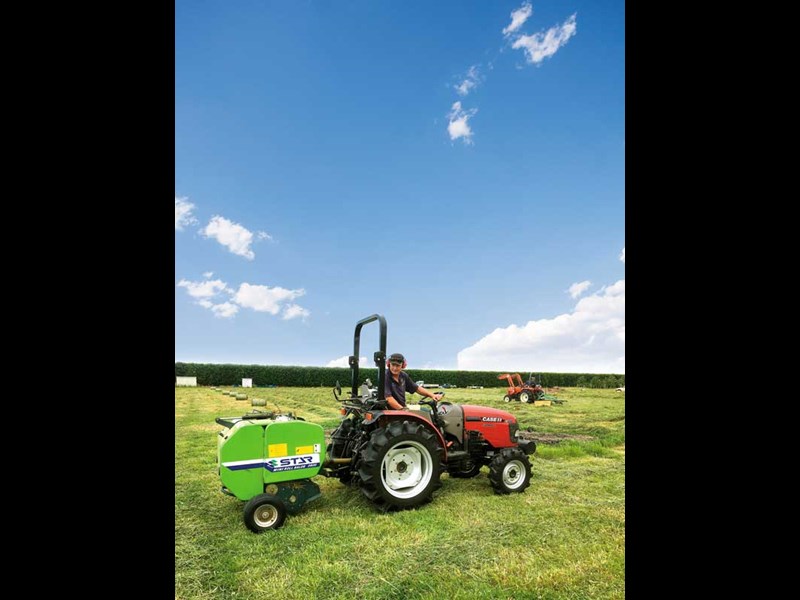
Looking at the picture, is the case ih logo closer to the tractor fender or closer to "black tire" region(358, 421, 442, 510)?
"black tire" region(358, 421, 442, 510)

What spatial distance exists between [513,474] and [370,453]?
1856mm

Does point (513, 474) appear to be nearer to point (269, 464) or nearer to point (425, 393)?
point (425, 393)

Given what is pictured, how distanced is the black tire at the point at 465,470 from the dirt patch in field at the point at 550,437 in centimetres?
301

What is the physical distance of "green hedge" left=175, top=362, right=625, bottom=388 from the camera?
102ft

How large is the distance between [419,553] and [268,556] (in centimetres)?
116

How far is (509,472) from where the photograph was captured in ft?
16.8

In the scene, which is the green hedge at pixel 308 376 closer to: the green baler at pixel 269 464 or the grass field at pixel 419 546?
the grass field at pixel 419 546

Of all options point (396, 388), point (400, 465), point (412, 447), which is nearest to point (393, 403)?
point (396, 388)
